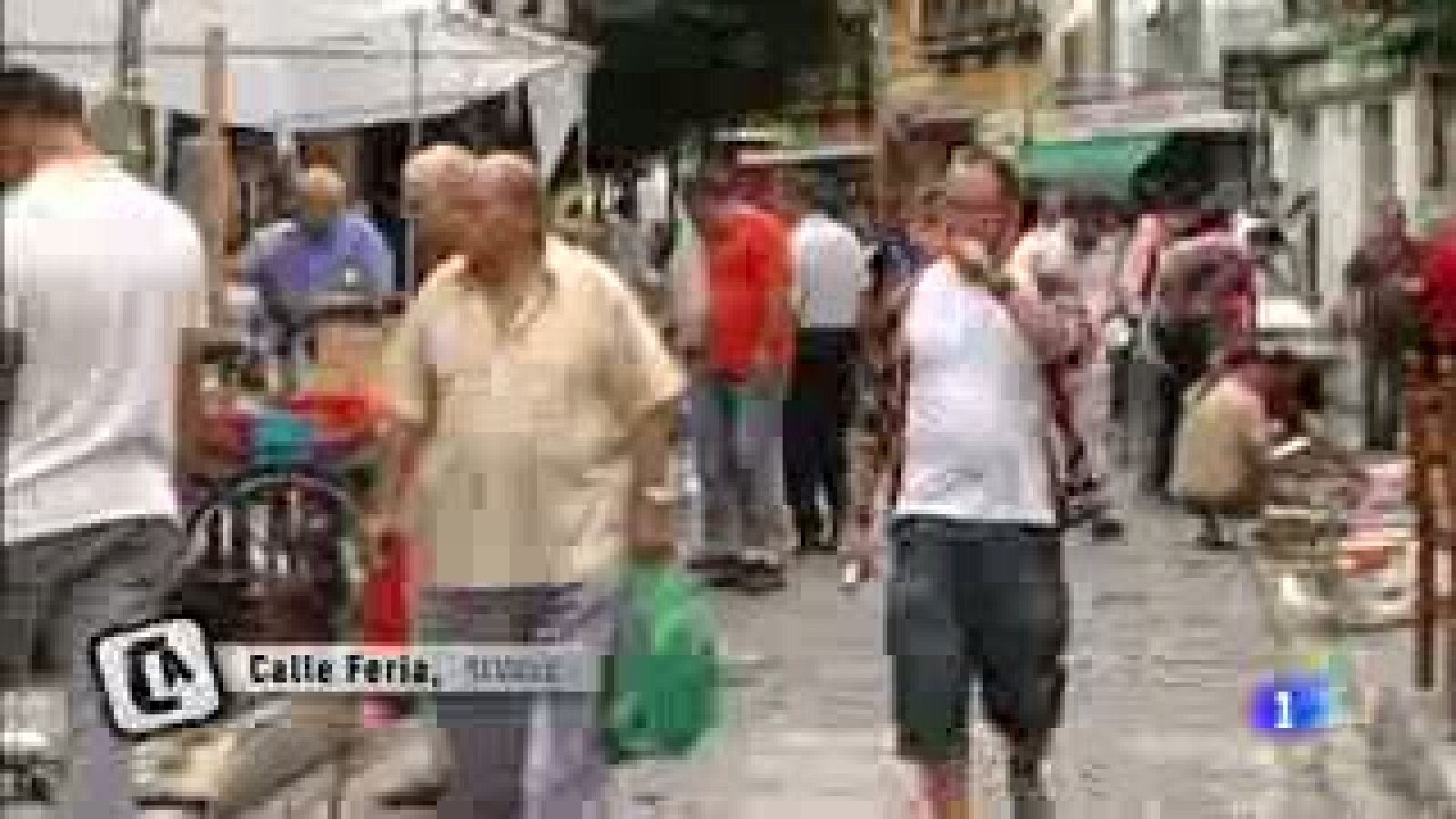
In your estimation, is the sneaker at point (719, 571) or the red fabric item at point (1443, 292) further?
the sneaker at point (719, 571)

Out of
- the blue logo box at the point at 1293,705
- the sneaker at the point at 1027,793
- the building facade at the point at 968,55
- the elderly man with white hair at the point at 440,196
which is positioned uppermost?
the building facade at the point at 968,55

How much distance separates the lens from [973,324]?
9102 millimetres

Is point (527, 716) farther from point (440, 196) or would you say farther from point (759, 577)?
point (759, 577)

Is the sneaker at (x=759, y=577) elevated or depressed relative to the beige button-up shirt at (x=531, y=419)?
depressed

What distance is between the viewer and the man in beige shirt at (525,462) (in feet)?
26.2

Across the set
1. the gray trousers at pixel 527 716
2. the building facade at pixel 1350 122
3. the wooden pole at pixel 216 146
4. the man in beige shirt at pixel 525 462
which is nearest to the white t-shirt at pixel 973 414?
the man in beige shirt at pixel 525 462

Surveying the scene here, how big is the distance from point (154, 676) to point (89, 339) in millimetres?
657

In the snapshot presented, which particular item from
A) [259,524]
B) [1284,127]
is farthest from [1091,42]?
[259,524]

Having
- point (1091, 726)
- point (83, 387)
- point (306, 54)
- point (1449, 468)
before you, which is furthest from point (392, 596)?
point (306, 54)

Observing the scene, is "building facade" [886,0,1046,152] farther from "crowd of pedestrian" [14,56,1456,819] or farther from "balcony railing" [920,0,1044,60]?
"crowd of pedestrian" [14,56,1456,819]

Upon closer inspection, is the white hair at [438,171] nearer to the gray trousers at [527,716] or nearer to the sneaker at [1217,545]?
the gray trousers at [527,716]

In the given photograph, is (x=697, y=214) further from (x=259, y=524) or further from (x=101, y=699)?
(x=101, y=699)

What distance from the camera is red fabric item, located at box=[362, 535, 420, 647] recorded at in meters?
8.44

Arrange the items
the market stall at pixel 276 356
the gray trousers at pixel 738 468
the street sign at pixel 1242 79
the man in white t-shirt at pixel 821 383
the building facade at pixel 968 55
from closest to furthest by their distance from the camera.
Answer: the market stall at pixel 276 356 → the gray trousers at pixel 738 468 → the man in white t-shirt at pixel 821 383 → the street sign at pixel 1242 79 → the building facade at pixel 968 55
